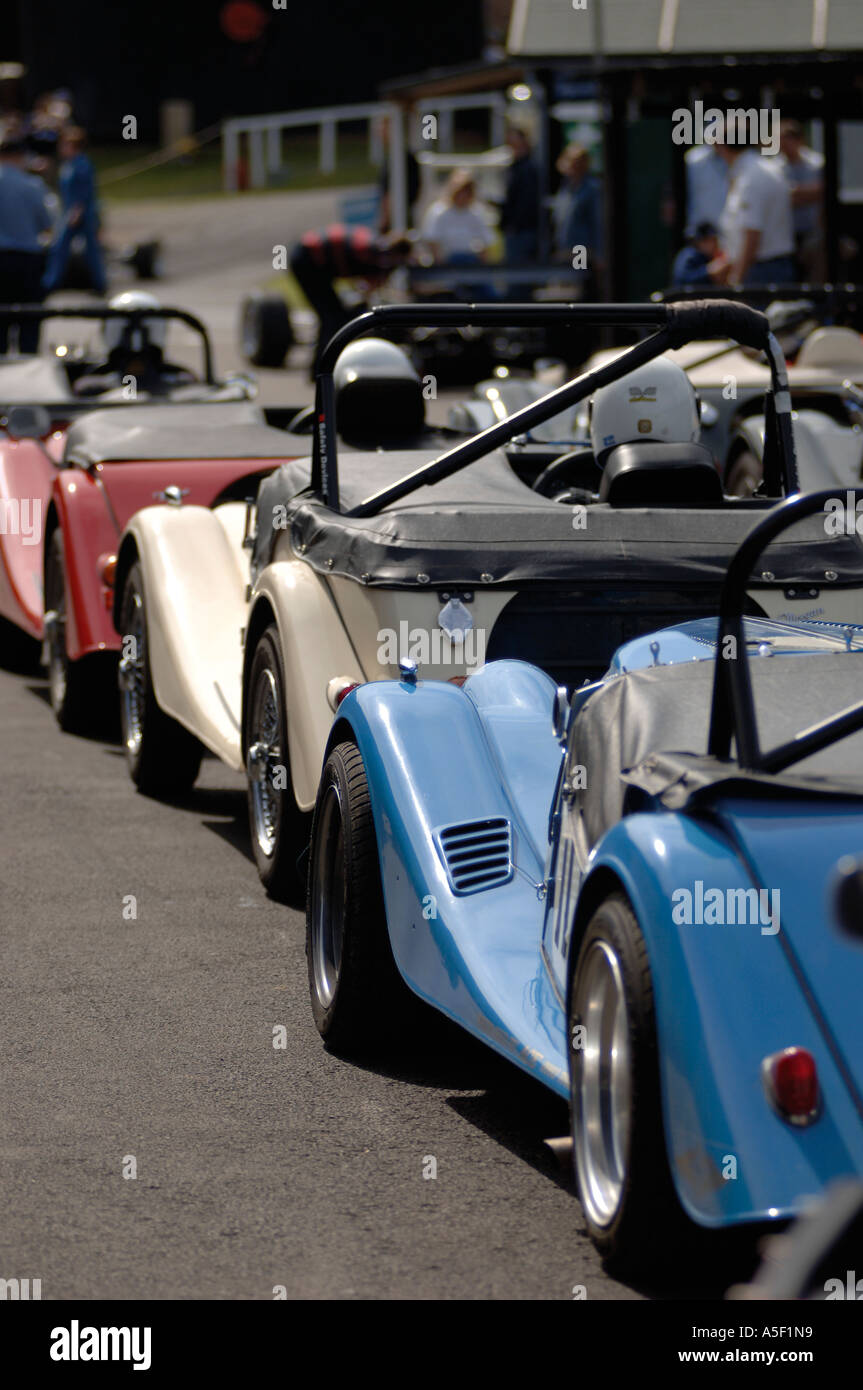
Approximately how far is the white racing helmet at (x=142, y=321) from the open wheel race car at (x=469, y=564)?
478cm

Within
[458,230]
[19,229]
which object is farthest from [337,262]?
[19,229]

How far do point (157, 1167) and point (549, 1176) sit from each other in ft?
2.43

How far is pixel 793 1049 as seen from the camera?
9.76 feet

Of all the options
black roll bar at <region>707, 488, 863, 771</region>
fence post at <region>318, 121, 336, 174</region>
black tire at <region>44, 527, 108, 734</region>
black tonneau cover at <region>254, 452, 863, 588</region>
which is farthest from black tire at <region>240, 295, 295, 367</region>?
fence post at <region>318, 121, 336, 174</region>

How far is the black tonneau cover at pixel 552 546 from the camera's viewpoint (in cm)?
523

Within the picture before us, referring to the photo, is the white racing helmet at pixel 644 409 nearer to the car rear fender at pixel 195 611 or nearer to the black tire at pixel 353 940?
the car rear fender at pixel 195 611

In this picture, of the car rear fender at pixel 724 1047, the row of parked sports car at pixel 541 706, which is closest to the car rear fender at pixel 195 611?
the row of parked sports car at pixel 541 706

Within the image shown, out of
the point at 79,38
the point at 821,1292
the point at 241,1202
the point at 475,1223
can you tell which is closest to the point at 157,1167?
the point at 241,1202

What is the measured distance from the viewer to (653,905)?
3.12 m

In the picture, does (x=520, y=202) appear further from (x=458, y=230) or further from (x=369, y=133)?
(x=369, y=133)

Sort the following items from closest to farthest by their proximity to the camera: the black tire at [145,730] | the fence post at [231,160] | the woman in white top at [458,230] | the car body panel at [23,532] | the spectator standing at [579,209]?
the black tire at [145,730] → the car body panel at [23,532] → the spectator standing at [579,209] → the woman in white top at [458,230] → the fence post at [231,160]

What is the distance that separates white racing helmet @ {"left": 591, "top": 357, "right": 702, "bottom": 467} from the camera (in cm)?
616

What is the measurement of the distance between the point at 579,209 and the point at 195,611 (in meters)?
13.5

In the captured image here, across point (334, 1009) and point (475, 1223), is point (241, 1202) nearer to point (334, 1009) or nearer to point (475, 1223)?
point (475, 1223)
